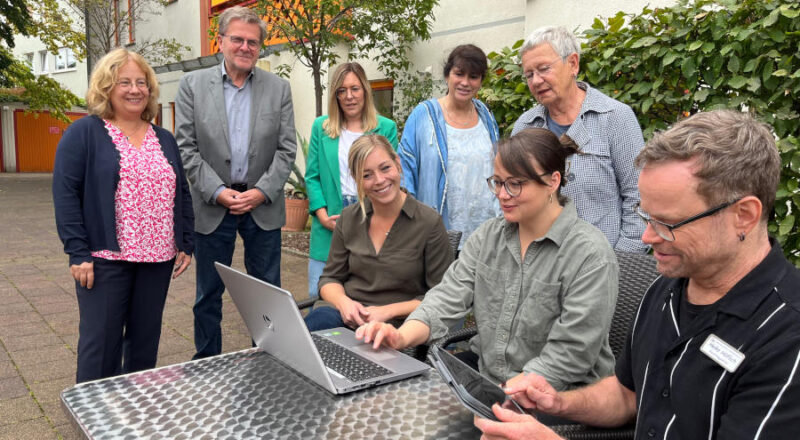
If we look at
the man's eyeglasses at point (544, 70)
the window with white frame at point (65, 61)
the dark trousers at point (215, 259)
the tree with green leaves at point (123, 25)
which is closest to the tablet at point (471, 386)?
the man's eyeglasses at point (544, 70)

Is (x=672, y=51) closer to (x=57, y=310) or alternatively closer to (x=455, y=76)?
(x=455, y=76)

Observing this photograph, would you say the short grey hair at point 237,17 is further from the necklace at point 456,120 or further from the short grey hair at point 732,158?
the short grey hair at point 732,158

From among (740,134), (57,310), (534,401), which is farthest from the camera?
(57,310)

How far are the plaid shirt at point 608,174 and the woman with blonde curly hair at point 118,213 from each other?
179cm

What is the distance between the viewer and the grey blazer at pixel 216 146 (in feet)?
11.5

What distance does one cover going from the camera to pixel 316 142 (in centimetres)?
380

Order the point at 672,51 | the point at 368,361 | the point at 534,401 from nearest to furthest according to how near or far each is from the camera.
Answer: the point at 534,401
the point at 368,361
the point at 672,51

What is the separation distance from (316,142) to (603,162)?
5.96ft

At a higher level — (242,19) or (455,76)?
(242,19)

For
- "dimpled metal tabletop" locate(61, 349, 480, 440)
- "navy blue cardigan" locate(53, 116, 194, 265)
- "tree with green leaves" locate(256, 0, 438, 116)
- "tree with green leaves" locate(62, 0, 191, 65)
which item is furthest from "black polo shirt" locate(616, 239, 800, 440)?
"tree with green leaves" locate(62, 0, 191, 65)

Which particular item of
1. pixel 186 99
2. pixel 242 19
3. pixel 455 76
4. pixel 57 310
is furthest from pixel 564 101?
pixel 57 310

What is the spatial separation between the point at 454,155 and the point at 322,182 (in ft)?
2.86

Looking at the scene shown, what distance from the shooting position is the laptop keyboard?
5.54 ft

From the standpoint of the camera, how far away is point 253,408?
1.50m
